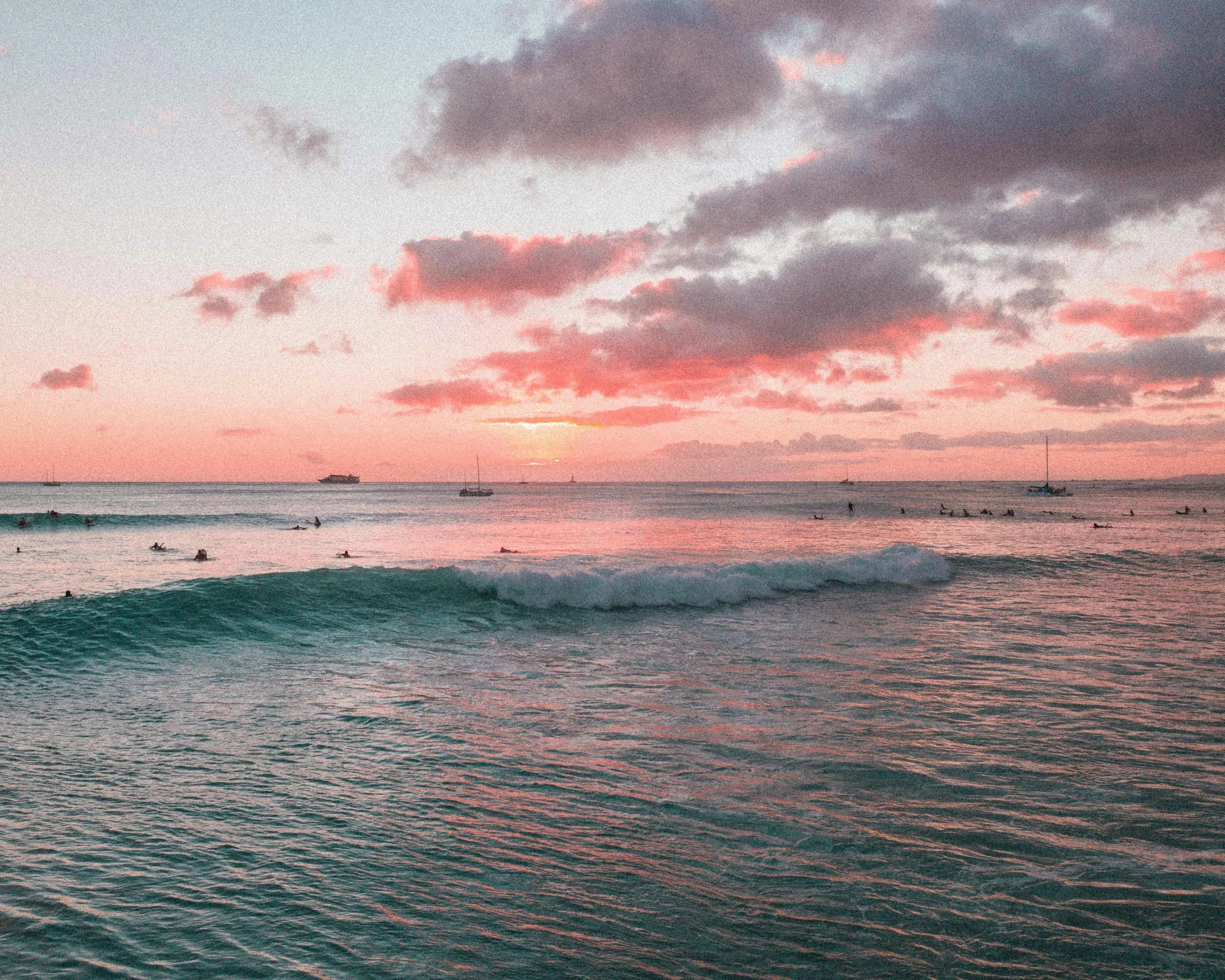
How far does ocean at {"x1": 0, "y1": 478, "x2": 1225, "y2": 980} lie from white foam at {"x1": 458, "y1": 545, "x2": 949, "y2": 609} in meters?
1.10

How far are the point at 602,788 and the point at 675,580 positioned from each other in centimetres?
1841

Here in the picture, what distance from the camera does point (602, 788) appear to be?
31.1 ft

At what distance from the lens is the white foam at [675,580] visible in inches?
1029

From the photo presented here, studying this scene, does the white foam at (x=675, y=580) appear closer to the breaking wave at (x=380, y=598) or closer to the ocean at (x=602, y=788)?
the breaking wave at (x=380, y=598)

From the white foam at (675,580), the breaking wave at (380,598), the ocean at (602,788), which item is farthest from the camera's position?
the white foam at (675,580)

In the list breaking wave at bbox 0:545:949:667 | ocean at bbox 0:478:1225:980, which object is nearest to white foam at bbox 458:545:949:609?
breaking wave at bbox 0:545:949:667

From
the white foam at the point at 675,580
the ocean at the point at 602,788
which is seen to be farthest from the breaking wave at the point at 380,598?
the ocean at the point at 602,788

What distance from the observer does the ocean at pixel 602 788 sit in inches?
243

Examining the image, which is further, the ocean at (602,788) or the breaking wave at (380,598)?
the breaking wave at (380,598)

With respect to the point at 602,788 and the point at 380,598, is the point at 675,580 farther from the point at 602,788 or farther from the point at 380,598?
the point at 602,788

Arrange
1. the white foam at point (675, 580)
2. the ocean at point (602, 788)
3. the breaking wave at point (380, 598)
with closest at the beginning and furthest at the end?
the ocean at point (602, 788)
the breaking wave at point (380, 598)
the white foam at point (675, 580)

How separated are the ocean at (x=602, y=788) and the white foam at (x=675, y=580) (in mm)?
1105

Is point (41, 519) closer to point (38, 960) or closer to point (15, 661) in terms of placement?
point (15, 661)

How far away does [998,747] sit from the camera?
35.7 ft
